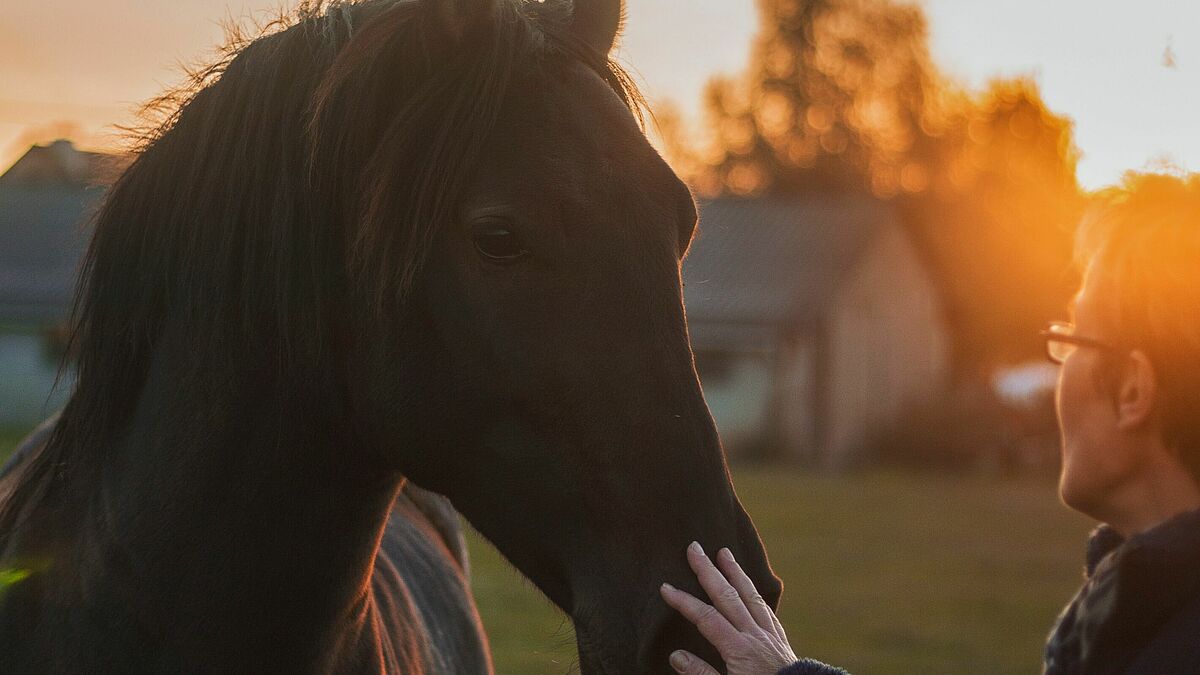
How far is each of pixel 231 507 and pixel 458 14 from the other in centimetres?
91

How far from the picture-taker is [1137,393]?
2100mm

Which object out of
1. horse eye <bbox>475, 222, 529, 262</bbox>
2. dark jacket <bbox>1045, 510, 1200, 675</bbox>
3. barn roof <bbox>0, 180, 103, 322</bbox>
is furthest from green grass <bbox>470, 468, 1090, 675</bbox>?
barn roof <bbox>0, 180, 103, 322</bbox>

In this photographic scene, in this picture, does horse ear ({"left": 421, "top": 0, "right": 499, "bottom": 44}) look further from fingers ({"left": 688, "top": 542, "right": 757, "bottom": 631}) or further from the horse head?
fingers ({"left": 688, "top": 542, "right": 757, "bottom": 631})

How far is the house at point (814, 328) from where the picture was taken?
83.1ft

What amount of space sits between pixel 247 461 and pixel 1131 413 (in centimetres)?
158

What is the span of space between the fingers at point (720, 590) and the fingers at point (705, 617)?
0.01 metres

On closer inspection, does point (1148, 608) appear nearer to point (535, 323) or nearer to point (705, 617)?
point (705, 617)

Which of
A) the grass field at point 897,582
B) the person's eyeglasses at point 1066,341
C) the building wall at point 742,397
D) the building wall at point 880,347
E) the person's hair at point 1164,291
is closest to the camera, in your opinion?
the person's hair at point 1164,291

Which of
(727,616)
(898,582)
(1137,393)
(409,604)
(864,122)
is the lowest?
(898,582)

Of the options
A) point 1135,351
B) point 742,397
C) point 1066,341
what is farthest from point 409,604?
point 742,397

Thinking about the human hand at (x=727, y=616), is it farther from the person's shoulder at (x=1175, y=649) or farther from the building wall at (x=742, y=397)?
the building wall at (x=742, y=397)

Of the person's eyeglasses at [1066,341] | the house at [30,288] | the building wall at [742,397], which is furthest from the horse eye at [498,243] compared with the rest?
the house at [30,288]

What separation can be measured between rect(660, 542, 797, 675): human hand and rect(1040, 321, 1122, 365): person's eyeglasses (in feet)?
2.84

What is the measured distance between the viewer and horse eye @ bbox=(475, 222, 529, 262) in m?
1.83
